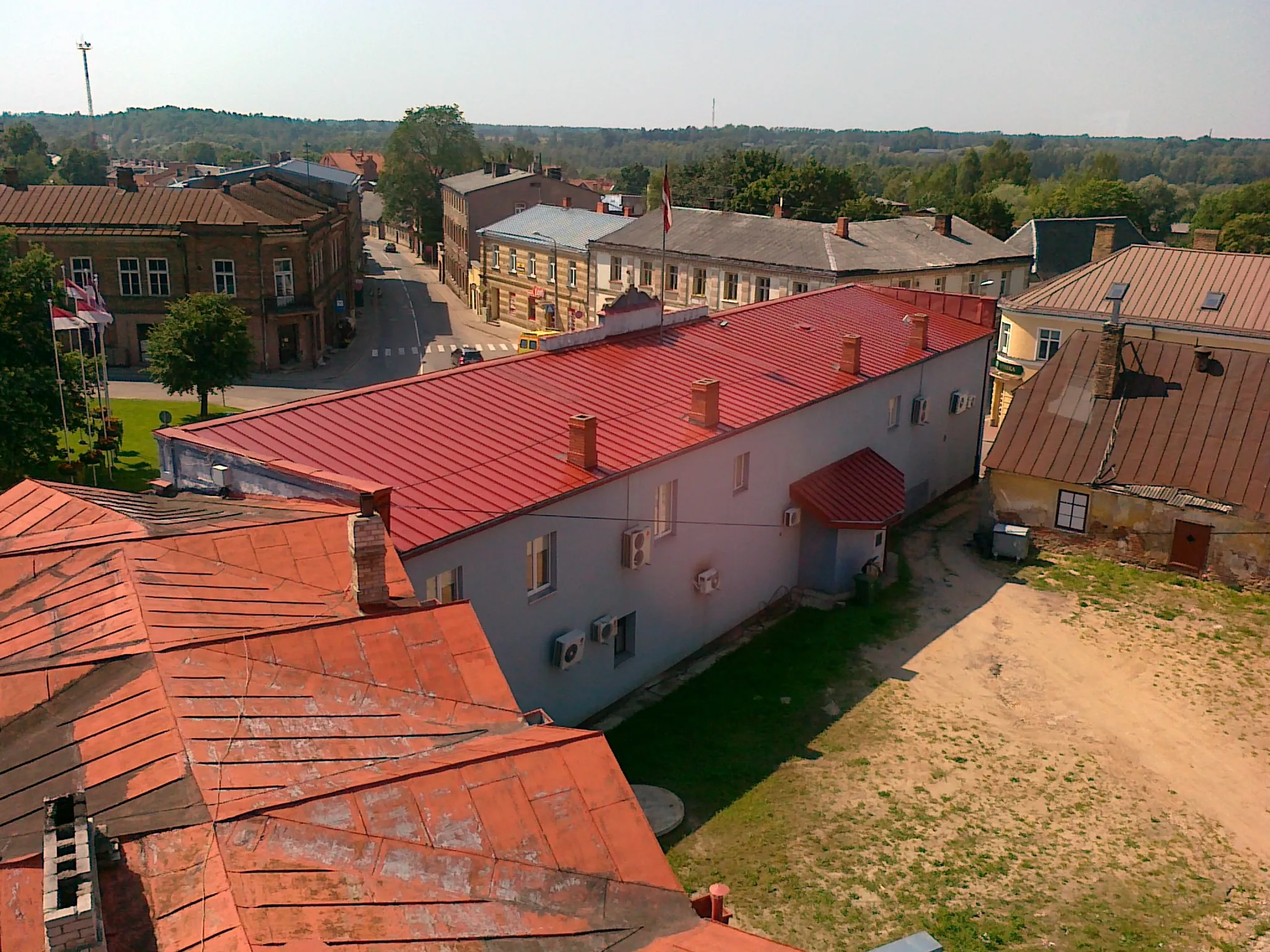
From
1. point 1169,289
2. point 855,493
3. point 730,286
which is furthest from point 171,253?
point 1169,289

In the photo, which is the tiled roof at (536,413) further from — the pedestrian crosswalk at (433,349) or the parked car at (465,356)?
the pedestrian crosswalk at (433,349)

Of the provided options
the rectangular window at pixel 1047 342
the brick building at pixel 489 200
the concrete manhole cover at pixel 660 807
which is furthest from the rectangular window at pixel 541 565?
the brick building at pixel 489 200

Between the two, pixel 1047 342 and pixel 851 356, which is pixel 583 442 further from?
pixel 1047 342

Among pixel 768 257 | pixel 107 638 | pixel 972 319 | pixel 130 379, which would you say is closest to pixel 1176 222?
pixel 768 257

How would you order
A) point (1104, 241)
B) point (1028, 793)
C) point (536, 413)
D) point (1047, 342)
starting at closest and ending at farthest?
point (1028, 793) < point (536, 413) < point (1047, 342) < point (1104, 241)

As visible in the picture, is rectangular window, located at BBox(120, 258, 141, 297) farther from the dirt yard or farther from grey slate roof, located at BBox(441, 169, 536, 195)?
the dirt yard

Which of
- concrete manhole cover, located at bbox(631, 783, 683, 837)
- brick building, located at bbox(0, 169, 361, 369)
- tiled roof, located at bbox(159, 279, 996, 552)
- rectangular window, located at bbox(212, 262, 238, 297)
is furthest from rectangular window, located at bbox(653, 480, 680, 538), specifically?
rectangular window, located at bbox(212, 262, 238, 297)

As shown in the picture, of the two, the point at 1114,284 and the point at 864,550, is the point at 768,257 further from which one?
the point at 864,550
